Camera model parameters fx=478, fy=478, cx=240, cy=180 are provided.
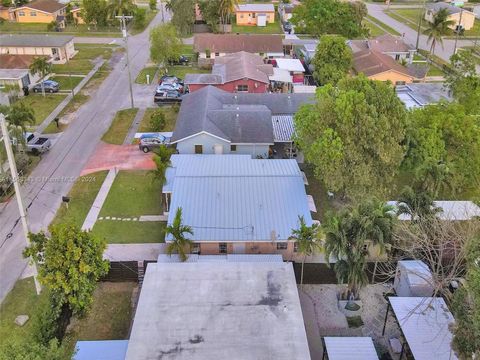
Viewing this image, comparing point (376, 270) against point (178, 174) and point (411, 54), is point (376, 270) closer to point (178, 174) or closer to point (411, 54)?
point (178, 174)

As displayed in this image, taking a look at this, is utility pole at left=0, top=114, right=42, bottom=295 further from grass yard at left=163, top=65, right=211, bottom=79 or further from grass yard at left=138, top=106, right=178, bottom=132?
grass yard at left=163, top=65, right=211, bottom=79

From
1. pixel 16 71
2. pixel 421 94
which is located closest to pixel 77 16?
pixel 16 71

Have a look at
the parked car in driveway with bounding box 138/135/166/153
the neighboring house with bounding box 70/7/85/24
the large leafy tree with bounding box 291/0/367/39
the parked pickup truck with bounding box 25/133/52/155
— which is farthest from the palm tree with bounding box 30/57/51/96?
the large leafy tree with bounding box 291/0/367/39

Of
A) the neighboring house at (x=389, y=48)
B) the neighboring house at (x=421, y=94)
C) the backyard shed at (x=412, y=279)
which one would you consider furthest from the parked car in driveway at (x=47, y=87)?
the backyard shed at (x=412, y=279)

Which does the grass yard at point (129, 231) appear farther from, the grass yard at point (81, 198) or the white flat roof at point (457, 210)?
the white flat roof at point (457, 210)

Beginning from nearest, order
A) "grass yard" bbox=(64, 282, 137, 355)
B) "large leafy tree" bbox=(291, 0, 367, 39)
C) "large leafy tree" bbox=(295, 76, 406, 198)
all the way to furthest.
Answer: "grass yard" bbox=(64, 282, 137, 355)
"large leafy tree" bbox=(295, 76, 406, 198)
"large leafy tree" bbox=(291, 0, 367, 39)

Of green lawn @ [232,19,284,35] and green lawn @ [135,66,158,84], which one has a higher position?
green lawn @ [232,19,284,35]
